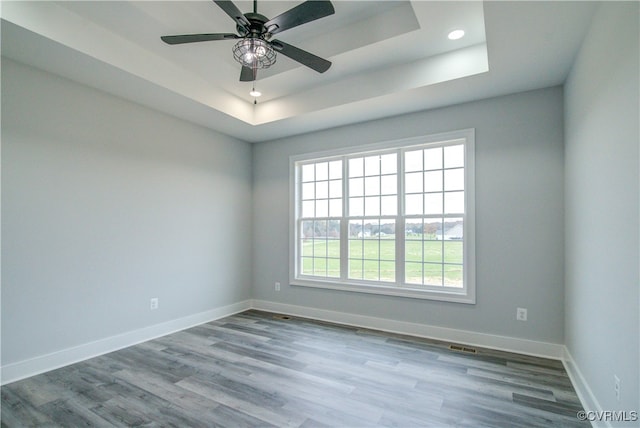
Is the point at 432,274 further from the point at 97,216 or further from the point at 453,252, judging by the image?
the point at 97,216

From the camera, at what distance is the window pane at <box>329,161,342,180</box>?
4531 millimetres

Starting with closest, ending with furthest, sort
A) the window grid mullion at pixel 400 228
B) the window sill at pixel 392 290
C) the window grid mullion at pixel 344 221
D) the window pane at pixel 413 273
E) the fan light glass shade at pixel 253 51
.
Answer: the fan light glass shade at pixel 253 51, the window sill at pixel 392 290, the window pane at pixel 413 273, the window grid mullion at pixel 400 228, the window grid mullion at pixel 344 221

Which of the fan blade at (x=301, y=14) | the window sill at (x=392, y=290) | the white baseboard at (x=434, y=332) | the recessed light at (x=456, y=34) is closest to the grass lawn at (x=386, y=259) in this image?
the window sill at (x=392, y=290)

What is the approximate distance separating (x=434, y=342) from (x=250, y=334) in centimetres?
218

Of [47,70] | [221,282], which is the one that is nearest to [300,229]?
[221,282]

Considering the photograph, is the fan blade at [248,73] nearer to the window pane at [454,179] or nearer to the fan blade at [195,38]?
the fan blade at [195,38]

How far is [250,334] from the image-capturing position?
384 centimetres

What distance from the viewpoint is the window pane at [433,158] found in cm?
377

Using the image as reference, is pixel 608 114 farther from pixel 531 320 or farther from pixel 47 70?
pixel 47 70

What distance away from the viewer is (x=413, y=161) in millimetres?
3936

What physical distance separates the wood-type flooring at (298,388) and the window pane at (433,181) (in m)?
1.78

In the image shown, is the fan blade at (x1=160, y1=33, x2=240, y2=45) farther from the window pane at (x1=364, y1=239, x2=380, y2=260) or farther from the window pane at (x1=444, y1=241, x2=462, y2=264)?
the window pane at (x1=444, y1=241, x2=462, y2=264)

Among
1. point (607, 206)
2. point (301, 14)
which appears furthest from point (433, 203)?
point (301, 14)

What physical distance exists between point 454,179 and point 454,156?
0.27 m
